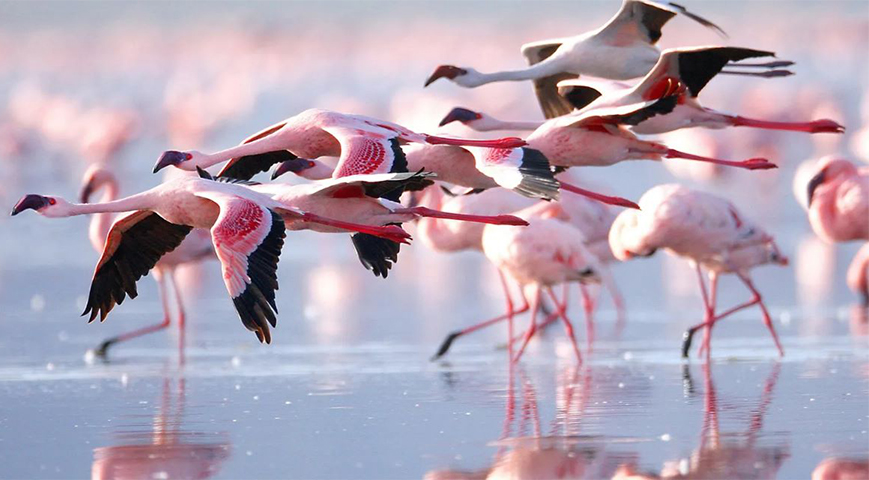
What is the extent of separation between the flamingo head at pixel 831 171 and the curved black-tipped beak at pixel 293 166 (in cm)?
437

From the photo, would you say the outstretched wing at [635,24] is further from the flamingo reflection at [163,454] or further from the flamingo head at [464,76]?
the flamingo reflection at [163,454]

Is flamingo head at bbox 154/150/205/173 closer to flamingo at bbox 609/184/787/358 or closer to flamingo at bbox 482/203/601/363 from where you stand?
flamingo at bbox 482/203/601/363

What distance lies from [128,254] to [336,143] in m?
1.24

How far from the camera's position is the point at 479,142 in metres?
8.88

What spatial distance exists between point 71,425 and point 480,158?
2345mm

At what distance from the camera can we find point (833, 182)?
1248cm

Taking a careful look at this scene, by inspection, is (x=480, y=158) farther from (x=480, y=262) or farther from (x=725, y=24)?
(x=725, y=24)

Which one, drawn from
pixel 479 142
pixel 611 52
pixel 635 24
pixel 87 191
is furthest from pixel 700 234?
pixel 87 191

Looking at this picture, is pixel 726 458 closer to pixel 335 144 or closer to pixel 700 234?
pixel 335 144

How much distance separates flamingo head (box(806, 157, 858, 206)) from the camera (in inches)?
488

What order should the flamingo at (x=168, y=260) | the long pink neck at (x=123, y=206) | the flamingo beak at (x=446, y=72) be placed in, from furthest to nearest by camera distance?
the flamingo at (x=168, y=260) < the flamingo beak at (x=446, y=72) < the long pink neck at (x=123, y=206)

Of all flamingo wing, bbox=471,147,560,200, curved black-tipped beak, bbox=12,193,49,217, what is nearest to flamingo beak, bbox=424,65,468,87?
flamingo wing, bbox=471,147,560,200

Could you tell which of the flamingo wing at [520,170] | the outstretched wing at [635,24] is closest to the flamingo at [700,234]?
the outstretched wing at [635,24]

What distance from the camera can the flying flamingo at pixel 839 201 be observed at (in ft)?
39.4
